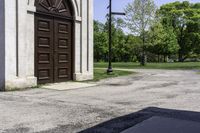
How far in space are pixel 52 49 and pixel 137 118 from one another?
7.80 m

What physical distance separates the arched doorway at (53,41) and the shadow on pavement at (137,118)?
643 centimetres

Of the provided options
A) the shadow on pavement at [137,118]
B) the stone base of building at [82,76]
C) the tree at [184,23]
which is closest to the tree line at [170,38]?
the tree at [184,23]

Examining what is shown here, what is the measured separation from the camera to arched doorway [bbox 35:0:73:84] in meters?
13.6

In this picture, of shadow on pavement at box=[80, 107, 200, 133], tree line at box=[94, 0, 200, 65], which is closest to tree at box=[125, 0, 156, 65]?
tree line at box=[94, 0, 200, 65]

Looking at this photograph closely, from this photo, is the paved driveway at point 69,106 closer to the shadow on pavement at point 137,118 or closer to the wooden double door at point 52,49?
the shadow on pavement at point 137,118

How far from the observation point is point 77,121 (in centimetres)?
686

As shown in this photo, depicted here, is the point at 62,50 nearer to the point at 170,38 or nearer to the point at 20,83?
the point at 20,83

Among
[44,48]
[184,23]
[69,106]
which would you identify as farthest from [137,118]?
[184,23]

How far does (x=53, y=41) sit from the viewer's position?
14383 mm

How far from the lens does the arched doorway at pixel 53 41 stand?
13594mm

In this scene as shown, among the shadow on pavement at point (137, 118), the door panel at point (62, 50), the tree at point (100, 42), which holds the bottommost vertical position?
the shadow on pavement at point (137, 118)

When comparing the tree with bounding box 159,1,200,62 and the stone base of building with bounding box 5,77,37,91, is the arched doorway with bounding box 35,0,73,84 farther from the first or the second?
the tree with bounding box 159,1,200,62

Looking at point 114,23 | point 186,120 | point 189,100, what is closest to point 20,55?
point 189,100

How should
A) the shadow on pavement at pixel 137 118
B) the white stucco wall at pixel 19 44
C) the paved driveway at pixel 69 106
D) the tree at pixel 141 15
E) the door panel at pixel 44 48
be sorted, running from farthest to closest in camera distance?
the tree at pixel 141 15
the door panel at pixel 44 48
the white stucco wall at pixel 19 44
the paved driveway at pixel 69 106
the shadow on pavement at pixel 137 118
